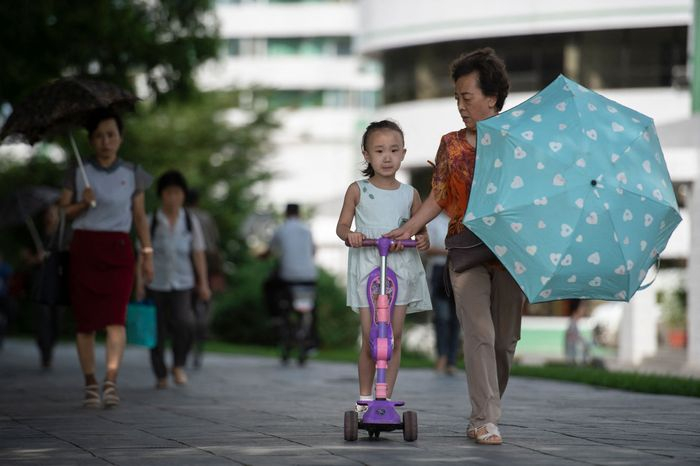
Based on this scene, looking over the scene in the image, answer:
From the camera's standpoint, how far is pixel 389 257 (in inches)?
364

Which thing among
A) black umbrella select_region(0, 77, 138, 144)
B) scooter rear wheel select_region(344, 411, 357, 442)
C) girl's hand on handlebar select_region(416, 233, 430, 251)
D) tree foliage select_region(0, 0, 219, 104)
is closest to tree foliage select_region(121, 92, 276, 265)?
tree foliage select_region(0, 0, 219, 104)

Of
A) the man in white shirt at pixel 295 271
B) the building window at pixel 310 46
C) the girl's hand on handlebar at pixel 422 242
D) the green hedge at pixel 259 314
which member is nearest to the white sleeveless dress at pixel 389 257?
the girl's hand on handlebar at pixel 422 242

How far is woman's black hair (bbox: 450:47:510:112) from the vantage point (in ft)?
29.8

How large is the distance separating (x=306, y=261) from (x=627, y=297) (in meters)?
11.8

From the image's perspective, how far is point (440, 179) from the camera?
9062 mm

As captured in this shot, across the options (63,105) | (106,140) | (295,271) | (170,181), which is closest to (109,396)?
(106,140)

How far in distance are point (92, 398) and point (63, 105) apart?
2.19 meters

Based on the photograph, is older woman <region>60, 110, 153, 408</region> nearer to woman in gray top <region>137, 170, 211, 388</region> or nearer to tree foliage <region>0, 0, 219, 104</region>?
woman in gray top <region>137, 170, 211, 388</region>

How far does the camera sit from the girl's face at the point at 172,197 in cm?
1524

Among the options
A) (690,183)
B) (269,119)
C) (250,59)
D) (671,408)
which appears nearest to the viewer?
(671,408)

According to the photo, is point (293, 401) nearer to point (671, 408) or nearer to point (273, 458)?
point (671, 408)

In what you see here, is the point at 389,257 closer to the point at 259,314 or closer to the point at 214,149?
the point at 259,314

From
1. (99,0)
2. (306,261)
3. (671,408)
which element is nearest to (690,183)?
(306,261)

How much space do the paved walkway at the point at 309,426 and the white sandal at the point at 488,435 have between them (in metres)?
0.07
